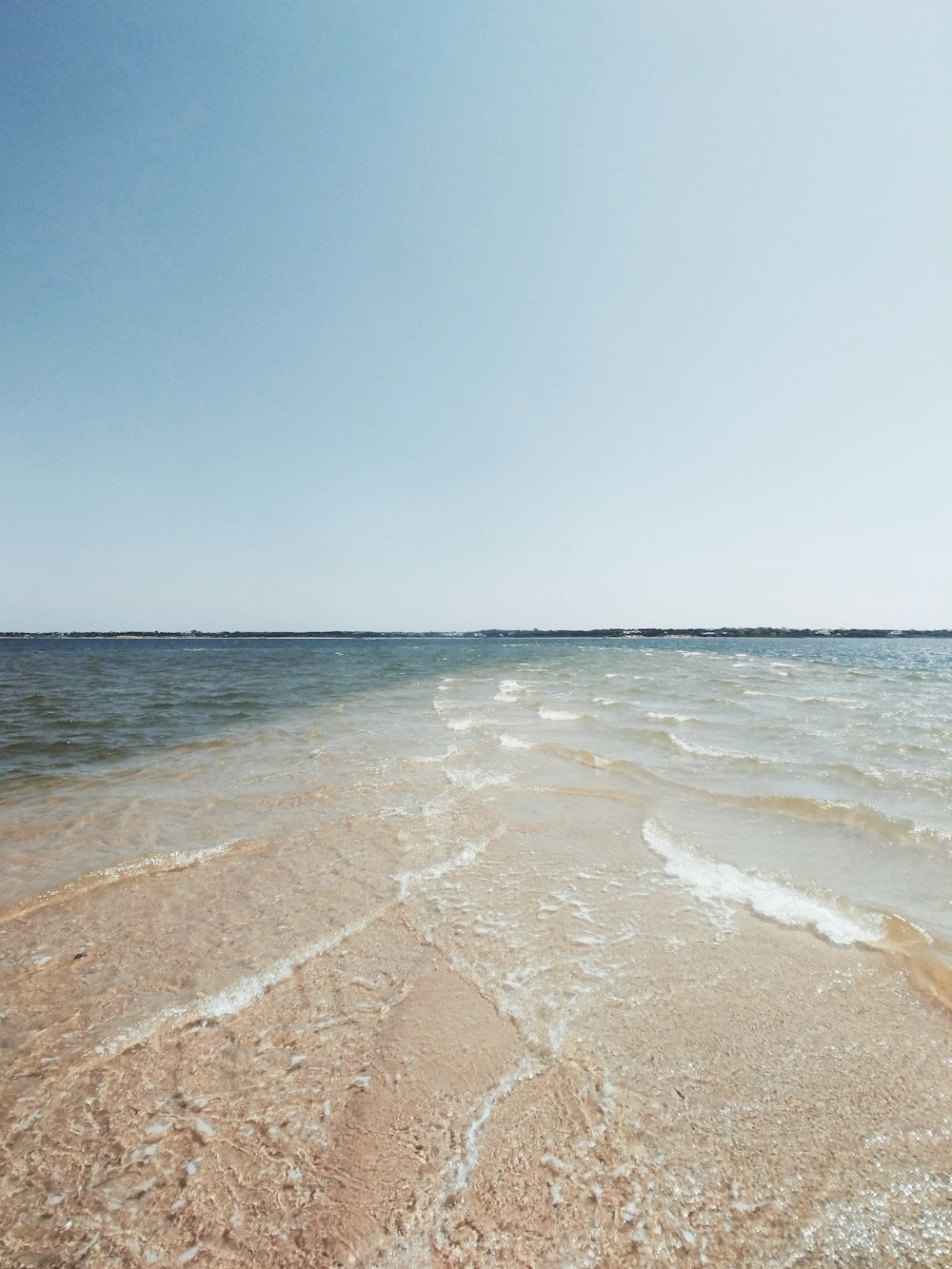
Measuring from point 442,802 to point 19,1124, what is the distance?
5.14m

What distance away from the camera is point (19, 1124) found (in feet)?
8.00

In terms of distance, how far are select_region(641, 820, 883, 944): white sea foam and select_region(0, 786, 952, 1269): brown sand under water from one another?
0.26 metres

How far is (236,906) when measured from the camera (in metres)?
4.59

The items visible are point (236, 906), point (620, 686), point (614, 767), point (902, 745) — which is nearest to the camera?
point (236, 906)

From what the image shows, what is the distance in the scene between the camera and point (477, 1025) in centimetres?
314

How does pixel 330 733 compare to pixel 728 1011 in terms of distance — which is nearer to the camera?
pixel 728 1011

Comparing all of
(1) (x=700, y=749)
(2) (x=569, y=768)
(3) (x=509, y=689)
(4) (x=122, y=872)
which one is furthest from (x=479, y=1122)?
(3) (x=509, y=689)

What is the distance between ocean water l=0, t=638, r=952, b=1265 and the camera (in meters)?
2.09

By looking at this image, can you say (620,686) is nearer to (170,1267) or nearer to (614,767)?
(614,767)

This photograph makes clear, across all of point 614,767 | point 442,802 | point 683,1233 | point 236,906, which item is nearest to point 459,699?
point 614,767

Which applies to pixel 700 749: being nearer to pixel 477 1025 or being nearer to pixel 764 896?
pixel 764 896

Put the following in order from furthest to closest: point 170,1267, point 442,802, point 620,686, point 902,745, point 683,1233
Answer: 1. point 620,686
2. point 902,745
3. point 442,802
4. point 683,1233
5. point 170,1267

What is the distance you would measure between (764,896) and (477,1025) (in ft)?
9.97

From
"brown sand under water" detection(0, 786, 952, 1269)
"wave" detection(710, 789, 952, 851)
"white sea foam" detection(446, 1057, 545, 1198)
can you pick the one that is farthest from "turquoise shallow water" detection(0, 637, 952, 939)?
"white sea foam" detection(446, 1057, 545, 1198)
